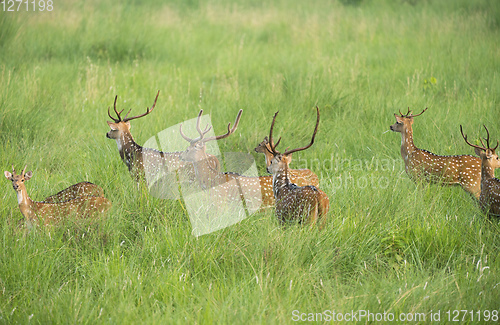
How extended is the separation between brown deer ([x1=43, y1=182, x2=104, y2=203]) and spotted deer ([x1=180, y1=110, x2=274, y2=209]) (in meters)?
0.79

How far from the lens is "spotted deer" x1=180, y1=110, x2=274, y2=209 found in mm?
4293

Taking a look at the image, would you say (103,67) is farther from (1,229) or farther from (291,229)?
(291,229)

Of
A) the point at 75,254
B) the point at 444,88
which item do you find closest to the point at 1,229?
the point at 75,254

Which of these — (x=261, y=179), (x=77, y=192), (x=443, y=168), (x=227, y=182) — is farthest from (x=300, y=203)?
(x=77, y=192)

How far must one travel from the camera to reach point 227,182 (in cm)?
437

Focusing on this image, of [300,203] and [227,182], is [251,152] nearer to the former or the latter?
[227,182]

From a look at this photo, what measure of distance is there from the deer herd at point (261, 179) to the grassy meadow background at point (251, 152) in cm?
12

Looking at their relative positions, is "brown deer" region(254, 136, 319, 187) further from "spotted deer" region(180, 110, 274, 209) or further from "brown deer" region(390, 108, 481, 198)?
"brown deer" region(390, 108, 481, 198)

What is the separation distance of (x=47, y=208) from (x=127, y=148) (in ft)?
4.04

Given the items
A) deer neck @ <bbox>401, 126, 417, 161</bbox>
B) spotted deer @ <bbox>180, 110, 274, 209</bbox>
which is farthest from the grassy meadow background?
spotted deer @ <bbox>180, 110, 274, 209</bbox>

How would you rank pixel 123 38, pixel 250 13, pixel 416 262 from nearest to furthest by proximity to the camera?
pixel 416 262, pixel 123 38, pixel 250 13

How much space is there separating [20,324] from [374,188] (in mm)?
2765

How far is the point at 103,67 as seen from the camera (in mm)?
7957

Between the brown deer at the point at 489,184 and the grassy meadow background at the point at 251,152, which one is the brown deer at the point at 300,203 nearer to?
the grassy meadow background at the point at 251,152
